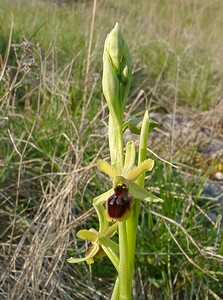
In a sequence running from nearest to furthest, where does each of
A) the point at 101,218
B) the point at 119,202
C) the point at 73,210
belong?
the point at 119,202 < the point at 101,218 < the point at 73,210

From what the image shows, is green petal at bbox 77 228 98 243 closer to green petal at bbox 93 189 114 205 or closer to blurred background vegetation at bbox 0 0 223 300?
green petal at bbox 93 189 114 205

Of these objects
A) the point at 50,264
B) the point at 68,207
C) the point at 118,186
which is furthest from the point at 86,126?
the point at 118,186

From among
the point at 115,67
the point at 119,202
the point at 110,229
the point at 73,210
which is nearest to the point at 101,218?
the point at 110,229

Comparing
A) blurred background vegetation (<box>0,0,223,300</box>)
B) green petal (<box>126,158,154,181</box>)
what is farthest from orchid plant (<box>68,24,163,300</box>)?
blurred background vegetation (<box>0,0,223,300</box>)

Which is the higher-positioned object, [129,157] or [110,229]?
[129,157]

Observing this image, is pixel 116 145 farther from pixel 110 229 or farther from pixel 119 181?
pixel 110 229

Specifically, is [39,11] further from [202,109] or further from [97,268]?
[97,268]
